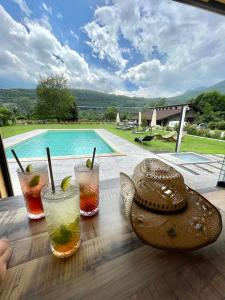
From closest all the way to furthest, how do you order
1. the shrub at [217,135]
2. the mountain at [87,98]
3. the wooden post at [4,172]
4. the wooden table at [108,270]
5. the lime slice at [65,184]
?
the wooden table at [108,270]
the lime slice at [65,184]
the wooden post at [4,172]
the mountain at [87,98]
the shrub at [217,135]

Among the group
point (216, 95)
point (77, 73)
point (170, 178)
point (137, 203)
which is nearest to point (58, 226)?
point (137, 203)

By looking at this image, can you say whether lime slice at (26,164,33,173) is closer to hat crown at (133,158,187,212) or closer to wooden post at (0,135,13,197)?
hat crown at (133,158,187,212)

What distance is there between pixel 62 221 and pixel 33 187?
8.3 inches

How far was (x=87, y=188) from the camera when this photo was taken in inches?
25.8

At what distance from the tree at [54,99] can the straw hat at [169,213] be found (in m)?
3.43

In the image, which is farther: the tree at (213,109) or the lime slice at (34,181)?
the tree at (213,109)

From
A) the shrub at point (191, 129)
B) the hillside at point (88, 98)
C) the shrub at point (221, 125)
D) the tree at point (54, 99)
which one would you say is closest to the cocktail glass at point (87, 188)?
the hillside at point (88, 98)

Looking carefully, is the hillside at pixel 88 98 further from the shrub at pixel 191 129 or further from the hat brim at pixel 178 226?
the shrub at pixel 191 129

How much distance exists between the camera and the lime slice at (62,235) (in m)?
0.46

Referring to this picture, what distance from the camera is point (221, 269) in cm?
44

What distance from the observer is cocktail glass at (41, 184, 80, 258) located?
1.51ft

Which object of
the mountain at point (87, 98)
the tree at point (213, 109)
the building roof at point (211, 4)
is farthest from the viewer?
the tree at point (213, 109)

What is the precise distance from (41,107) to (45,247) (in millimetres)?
3573

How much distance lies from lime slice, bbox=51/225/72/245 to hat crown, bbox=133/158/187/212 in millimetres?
261
